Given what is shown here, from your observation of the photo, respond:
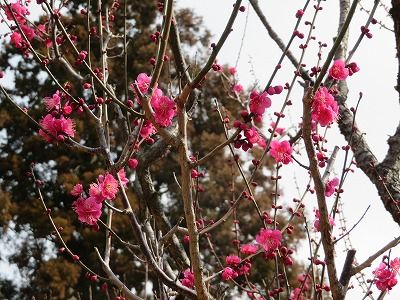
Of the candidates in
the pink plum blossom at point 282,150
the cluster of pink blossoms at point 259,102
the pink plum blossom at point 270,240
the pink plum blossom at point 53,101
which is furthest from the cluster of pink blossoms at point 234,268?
the pink plum blossom at point 53,101

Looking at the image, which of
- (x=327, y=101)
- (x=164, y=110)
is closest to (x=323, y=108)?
(x=327, y=101)

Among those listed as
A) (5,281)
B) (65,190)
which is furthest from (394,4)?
(5,281)

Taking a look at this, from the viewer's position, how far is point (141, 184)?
3373mm

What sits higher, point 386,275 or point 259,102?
point 259,102

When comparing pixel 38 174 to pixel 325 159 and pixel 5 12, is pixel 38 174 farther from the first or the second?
pixel 325 159

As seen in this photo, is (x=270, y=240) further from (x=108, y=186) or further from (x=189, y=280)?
(x=108, y=186)

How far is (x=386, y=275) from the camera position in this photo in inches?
95.7

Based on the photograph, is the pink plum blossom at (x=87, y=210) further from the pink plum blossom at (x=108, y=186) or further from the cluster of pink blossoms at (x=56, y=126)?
the cluster of pink blossoms at (x=56, y=126)

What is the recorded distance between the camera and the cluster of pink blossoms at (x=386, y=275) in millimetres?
2396

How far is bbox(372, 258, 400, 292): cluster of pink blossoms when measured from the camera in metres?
2.40

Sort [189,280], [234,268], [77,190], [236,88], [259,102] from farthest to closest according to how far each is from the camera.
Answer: [236,88] → [189,280] → [234,268] → [77,190] → [259,102]

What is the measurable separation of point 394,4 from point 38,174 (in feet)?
32.5

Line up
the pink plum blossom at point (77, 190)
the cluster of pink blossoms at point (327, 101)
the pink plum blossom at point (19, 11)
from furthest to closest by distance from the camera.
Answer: the pink plum blossom at point (19, 11), the pink plum blossom at point (77, 190), the cluster of pink blossoms at point (327, 101)

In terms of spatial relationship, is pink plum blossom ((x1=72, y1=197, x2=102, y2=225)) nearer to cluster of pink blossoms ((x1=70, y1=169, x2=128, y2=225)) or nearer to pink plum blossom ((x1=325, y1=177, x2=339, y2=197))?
cluster of pink blossoms ((x1=70, y1=169, x2=128, y2=225))
